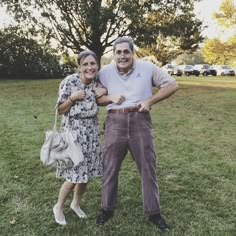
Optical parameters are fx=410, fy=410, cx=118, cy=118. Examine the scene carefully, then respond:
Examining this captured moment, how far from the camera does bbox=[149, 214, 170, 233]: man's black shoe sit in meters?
4.21

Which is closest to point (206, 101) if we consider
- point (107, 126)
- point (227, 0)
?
point (107, 126)

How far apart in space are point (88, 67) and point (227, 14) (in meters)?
38.2

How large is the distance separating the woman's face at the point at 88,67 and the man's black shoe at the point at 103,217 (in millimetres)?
1473

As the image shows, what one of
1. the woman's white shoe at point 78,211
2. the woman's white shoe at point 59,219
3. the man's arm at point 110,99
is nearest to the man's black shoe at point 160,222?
the woman's white shoe at point 78,211

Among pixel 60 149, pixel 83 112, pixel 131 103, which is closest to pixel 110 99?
pixel 131 103

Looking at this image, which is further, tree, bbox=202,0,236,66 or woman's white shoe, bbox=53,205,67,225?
tree, bbox=202,0,236,66

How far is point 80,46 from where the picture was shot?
23.7 m

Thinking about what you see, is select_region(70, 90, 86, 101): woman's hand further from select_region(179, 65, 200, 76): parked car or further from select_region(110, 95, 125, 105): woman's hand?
select_region(179, 65, 200, 76): parked car

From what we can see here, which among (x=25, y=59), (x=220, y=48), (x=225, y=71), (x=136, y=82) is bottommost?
(x=225, y=71)

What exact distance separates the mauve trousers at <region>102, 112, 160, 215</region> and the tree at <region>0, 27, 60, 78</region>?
27066mm

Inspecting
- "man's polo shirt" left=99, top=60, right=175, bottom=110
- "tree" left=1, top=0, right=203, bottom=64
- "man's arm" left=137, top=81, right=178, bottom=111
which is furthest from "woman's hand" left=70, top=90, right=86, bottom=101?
"tree" left=1, top=0, right=203, bottom=64

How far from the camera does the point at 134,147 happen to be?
410 centimetres

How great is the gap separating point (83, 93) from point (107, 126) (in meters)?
0.43

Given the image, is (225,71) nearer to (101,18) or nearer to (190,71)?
(190,71)
